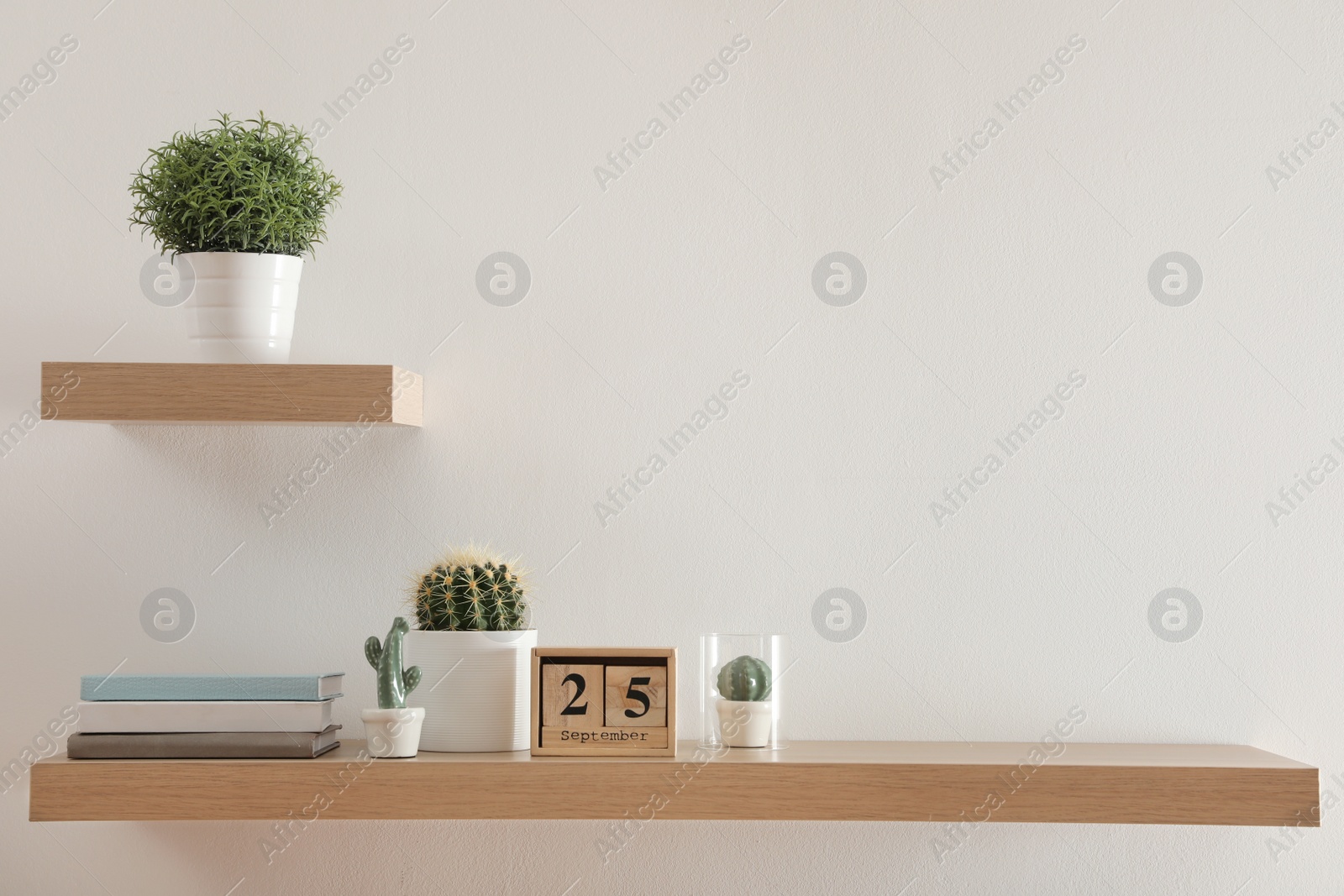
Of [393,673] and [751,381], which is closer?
[393,673]

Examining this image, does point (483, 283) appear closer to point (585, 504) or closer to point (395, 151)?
point (395, 151)

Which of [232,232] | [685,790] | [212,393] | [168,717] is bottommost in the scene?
[685,790]

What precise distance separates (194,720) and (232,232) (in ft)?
1.77

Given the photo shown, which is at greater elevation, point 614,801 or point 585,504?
point 585,504

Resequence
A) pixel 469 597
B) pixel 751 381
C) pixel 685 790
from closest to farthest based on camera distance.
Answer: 1. pixel 685 790
2. pixel 469 597
3. pixel 751 381

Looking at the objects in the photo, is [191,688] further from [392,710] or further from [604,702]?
[604,702]

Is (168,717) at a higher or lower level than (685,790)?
higher

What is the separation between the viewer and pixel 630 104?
1469mm

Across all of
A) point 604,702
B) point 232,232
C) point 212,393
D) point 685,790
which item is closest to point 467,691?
point 604,702

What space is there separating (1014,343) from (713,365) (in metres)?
0.39

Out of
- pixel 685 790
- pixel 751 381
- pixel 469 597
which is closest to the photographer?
pixel 685 790

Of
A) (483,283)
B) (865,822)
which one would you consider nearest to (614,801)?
(865,822)

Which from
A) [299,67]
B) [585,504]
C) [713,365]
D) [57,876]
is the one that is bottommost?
[57,876]

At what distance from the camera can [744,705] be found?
4.28ft
